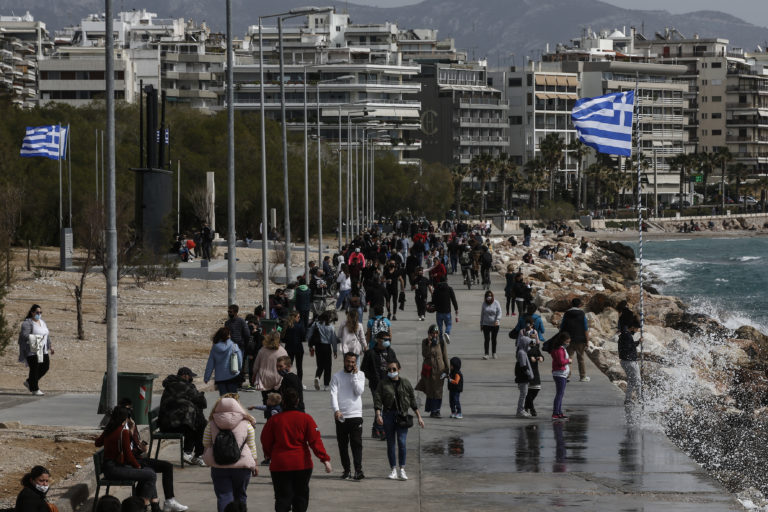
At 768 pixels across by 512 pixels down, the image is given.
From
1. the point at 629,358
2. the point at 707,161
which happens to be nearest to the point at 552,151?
the point at 707,161

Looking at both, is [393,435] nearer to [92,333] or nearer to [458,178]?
[92,333]

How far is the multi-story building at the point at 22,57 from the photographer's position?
14762cm

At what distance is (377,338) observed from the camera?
17.3 m

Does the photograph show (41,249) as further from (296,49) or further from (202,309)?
(296,49)

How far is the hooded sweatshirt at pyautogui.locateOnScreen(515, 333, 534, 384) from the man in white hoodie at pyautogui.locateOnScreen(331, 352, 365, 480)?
4.77m

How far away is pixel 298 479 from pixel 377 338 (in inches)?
206

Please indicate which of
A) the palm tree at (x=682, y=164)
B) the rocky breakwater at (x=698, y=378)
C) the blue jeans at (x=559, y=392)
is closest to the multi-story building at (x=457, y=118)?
the palm tree at (x=682, y=164)

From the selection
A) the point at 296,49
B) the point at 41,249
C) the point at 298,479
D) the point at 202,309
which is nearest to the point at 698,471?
the point at 298,479

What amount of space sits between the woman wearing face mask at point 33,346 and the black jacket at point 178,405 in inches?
277

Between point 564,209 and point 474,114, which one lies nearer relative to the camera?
point 564,209

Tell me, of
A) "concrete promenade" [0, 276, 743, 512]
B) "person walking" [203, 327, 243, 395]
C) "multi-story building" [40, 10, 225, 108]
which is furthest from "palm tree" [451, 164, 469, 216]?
"person walking" [203, 327, 243, 395]

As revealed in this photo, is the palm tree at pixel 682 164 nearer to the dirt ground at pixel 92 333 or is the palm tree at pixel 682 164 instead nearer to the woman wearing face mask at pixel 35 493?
the dirt ground at pixel 92 333

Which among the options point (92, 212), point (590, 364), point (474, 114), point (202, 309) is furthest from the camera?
point (474, 114)

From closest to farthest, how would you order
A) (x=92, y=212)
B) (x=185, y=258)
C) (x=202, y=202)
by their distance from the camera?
(x=92, y=212)
(x=185, y=258)
(x=202, y=202)
